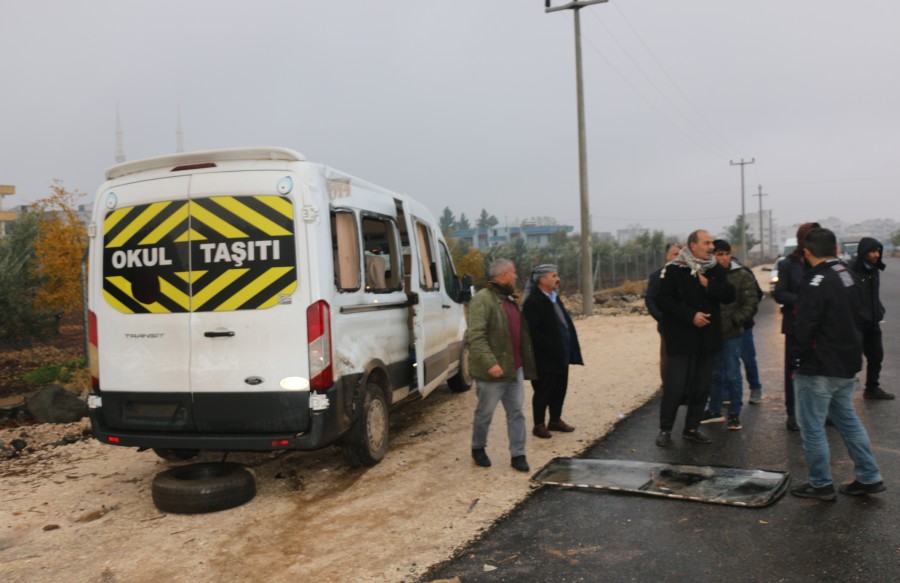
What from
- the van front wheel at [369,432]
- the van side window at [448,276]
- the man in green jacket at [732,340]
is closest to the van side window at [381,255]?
the van front wheel at [369,432]

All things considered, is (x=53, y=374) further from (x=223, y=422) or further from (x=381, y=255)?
(x=223, y=422)

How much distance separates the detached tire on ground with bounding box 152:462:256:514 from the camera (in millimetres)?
4891

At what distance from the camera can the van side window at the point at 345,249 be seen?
525cm

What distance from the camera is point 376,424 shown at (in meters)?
5.79

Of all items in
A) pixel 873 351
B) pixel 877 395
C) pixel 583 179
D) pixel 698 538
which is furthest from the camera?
pixel 583 179

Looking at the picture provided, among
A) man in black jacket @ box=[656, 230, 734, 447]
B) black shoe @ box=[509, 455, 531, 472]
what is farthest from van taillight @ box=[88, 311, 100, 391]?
man in black jacket @ box=[656, 230, 734, 447]

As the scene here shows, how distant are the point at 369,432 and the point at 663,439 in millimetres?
2593

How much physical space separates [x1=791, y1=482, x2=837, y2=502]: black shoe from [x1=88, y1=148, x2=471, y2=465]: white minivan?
3.21 m

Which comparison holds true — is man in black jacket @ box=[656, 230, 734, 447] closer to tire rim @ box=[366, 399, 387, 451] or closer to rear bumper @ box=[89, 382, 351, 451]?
tire rim @ box=[366, 399, 387, 451]

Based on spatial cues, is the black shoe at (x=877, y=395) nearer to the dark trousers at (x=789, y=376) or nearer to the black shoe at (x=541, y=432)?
the dark trousers at (x=789, y=376)

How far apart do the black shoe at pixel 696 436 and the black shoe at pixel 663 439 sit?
19 centimetres

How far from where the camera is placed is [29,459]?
22.1 ft

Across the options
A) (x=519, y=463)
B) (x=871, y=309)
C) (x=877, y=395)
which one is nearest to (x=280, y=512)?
(x=519, y=463)

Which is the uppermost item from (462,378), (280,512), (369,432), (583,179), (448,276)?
(583,179)
